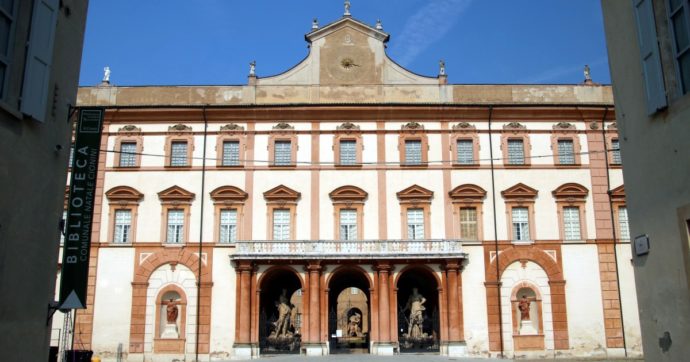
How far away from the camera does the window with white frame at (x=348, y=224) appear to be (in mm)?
35375

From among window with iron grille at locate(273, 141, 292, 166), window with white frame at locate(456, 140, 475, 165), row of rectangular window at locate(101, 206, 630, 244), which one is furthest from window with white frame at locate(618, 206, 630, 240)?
window with iron grille at locate(273, 141, 292, 166)

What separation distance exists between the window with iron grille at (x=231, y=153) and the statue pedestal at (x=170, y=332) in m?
8.85

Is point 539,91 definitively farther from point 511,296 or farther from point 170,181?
point 170,181

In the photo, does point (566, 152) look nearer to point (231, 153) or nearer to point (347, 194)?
→ point (347, 194)

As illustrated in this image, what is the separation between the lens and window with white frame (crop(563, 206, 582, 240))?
116ft

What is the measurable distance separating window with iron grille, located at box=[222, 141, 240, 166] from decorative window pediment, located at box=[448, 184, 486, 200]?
11.6m

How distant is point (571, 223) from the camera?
35.6m

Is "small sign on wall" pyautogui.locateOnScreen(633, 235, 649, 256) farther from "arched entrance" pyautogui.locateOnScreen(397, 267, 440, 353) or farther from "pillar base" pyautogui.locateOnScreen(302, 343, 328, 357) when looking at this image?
"pillar base" pyautogui.locateOnScreen(302, 343, 328, 357)

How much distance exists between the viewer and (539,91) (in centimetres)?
3781

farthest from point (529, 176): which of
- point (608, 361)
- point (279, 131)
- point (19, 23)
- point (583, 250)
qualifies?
point (19, 23)

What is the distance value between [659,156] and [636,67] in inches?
81.1

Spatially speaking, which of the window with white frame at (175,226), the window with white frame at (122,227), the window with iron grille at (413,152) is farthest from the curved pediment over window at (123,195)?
the window with iron grille at (413,152)

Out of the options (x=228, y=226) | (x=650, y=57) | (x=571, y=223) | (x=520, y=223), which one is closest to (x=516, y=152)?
(x=520, y=223)

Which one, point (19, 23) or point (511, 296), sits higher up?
point (19, 23)
